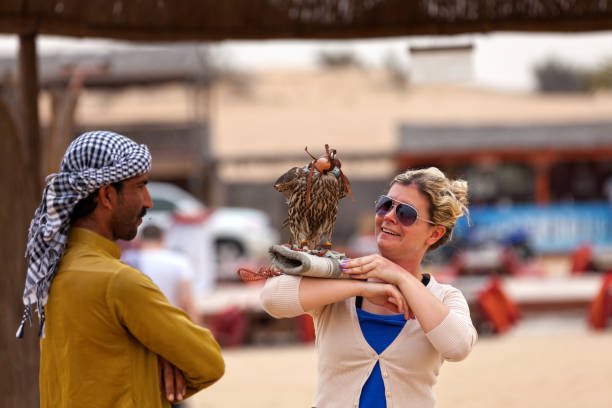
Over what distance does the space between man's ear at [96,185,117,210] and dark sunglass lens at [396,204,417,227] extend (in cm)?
82

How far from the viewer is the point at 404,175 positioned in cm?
231

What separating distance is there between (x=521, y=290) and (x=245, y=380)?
20.1 feet

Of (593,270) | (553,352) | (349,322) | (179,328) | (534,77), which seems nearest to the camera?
(179,328)

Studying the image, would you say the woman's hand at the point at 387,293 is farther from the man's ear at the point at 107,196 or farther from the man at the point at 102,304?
the man's ear at the point at 107,196

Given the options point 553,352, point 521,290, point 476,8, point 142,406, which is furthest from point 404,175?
point 521,290

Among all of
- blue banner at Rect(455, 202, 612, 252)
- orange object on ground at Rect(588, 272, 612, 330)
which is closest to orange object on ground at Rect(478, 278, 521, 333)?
orange object on ground at Rect(588, 272, 612, 330)

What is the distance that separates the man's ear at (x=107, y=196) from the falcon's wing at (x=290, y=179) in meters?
0.46

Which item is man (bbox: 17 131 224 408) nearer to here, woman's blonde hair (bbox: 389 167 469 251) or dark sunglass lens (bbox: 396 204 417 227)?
dark sunglass lens (bbox: 396 204 417 227)

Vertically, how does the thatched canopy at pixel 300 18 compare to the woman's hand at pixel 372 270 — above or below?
above

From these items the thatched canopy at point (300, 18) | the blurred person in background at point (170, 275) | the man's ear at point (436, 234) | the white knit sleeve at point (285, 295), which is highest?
the thatched canopy at point (300, 18)

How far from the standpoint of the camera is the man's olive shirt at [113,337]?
6.48ft

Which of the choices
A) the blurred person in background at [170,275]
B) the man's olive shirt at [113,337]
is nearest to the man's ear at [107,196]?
the man's olive shirt at [113,337]

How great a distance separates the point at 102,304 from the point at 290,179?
631 millimetres

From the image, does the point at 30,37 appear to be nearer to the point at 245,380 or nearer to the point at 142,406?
the point at 142,406
